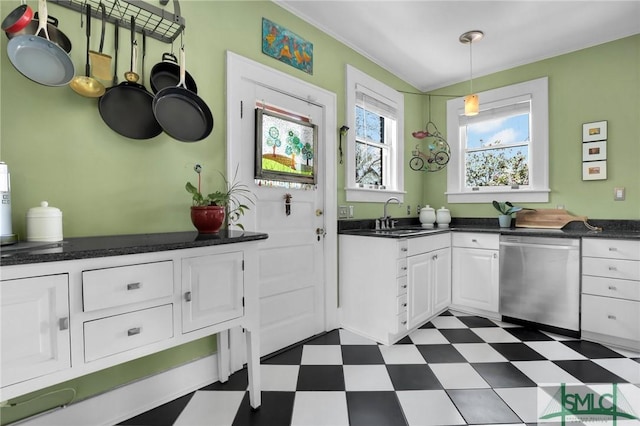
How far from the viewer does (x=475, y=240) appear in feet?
10.3

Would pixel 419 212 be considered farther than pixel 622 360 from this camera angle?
Yes

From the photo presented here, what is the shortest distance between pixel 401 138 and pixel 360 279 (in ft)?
6.23

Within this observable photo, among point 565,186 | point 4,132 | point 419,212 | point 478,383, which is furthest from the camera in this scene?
point 419,212

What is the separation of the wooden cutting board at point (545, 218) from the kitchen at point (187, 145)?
4.2 inches

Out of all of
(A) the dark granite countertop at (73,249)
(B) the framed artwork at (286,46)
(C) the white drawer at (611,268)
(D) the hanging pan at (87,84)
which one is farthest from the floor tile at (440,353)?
(D) the hanging pan at (87,84)

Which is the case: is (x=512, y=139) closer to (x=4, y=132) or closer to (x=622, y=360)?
(x=622, y=360)

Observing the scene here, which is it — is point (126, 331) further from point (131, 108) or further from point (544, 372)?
point (544, 372)

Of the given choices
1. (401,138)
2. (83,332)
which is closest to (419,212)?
(401,138)

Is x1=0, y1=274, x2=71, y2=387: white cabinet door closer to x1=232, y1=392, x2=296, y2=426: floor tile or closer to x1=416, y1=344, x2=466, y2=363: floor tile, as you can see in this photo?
x1=232, y1=392, x2=296, y2=426: floor tile

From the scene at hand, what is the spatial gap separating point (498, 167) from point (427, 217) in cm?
102

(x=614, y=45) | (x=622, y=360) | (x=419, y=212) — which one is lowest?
(x=622, y=360)

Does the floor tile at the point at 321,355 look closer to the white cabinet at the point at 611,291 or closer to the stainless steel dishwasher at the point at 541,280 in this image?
the stainless steel dishwasher at the point at 541,280

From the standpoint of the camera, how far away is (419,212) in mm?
4016

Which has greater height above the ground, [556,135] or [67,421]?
[556,135]
